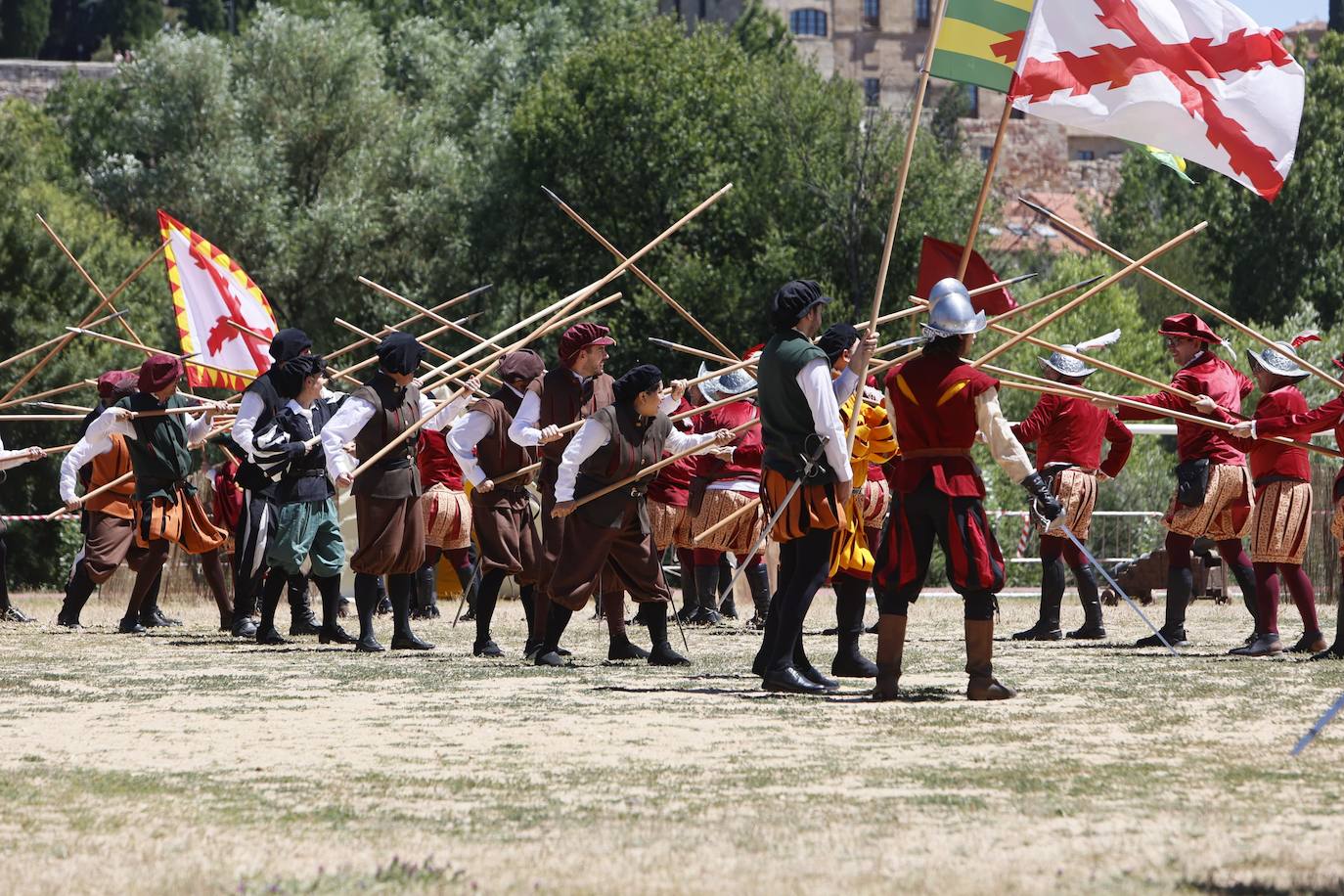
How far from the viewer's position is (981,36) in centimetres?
986

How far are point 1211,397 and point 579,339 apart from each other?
11.4ft

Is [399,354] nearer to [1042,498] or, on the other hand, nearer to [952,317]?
[952,317]

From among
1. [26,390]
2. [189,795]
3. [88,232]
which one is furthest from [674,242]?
[189,795]

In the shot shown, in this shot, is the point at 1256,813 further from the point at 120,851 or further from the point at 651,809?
the point at 120,851

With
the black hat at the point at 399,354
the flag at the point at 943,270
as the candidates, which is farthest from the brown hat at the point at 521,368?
the flag at the point at 943,270

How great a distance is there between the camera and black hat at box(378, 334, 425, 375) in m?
11.2

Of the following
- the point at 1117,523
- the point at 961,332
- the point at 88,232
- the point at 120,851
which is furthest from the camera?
the point at 88,232

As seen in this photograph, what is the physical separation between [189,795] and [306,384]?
20.3ft

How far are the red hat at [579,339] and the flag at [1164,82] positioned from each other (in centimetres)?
240

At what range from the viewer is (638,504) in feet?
32.6

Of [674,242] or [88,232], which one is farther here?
[674,242]

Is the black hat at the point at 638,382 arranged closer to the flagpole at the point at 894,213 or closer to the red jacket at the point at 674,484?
the flagpole at the point at 894,213

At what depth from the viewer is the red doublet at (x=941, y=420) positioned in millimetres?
8102

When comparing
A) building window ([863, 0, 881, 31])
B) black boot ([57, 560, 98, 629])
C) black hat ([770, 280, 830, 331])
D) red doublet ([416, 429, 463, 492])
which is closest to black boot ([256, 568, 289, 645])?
red doublet ([416, 429, 463, 492])
